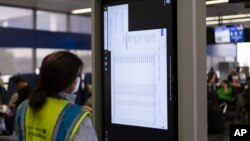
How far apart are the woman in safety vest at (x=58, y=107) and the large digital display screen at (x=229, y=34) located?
33.2 ft

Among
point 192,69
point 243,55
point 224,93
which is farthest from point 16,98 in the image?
point 243,55

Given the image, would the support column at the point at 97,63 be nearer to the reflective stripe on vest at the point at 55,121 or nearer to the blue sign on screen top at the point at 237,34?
the reflective stripe on vest at the point at 55,121

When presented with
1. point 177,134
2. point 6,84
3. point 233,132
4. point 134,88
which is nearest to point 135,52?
point 134,88

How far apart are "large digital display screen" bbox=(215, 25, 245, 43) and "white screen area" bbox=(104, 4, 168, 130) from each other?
32.4 ft

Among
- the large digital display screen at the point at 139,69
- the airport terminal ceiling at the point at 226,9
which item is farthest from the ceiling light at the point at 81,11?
the large digital display screen at the point at 139,69

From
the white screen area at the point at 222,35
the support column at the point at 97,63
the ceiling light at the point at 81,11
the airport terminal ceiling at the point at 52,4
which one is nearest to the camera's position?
the support column at the point at 97,63

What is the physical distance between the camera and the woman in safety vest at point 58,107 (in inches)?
58.9

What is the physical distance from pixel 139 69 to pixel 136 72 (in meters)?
0.02

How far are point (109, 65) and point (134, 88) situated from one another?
204mm

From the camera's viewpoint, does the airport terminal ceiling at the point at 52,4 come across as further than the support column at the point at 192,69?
Yes

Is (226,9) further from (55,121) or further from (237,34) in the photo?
(55,121)

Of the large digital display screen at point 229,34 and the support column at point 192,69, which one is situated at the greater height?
the large digital display screen at point 229,34

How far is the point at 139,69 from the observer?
1631 millimetres

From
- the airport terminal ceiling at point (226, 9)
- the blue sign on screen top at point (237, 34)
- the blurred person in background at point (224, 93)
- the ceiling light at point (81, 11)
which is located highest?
the ceiling light at point (81, 11)
